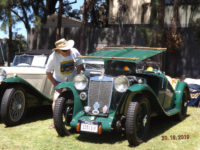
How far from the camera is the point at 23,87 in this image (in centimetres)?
545

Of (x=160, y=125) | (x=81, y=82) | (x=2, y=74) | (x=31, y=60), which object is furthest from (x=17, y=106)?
(x=160, y=125)

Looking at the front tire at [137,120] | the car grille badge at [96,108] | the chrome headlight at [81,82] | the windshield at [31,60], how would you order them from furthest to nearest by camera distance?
the windshield at [31,60], the chrome headlight at [81,82], the car grille badge at [96,108], the front tire at [137,120]

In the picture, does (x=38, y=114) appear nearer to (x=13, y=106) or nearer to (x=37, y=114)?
(x=37, y=114)

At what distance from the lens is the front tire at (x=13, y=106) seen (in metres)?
5.02

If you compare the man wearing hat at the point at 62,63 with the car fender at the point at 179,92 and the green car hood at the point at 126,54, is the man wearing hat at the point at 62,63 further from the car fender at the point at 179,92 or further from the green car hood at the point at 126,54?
the car fender at the point at 179,92

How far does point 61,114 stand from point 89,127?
1.87ft

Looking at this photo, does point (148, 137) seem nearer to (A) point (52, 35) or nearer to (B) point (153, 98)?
(B) point (153, 98)

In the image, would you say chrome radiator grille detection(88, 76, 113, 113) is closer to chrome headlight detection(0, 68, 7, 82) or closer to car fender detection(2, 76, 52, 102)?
car fender detection(2, 76, 52, 102)

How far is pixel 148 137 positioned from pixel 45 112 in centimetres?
292

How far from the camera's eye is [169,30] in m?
12.7

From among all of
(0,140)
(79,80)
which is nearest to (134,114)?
(79,80)

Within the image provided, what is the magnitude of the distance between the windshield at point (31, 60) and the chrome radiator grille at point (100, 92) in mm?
2542

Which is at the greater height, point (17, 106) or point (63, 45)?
point (63, 45)

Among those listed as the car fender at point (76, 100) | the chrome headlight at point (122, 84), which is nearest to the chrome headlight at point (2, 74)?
the car fender at point (76, 100)
